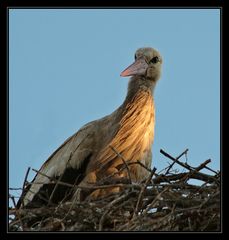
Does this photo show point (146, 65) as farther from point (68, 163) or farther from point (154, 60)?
point (68, 163)

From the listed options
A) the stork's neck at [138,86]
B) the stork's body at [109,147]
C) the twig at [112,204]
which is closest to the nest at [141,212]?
the twig at [112,204]

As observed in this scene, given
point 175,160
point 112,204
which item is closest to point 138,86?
point 175,160

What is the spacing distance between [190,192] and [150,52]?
100 inches

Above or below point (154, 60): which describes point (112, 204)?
below

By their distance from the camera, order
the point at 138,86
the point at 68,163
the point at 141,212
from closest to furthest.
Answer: the point at 141,212
the point at 68,163
the point at 138,86

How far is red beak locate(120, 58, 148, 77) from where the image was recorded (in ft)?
27.6

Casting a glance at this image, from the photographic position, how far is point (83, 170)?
25.8ft

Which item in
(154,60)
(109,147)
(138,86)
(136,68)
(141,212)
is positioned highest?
(154,60)

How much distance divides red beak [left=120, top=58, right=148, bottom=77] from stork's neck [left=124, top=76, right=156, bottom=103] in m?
0.08

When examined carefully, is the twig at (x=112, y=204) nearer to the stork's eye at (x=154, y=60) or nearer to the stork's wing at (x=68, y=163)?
the stork's wing at (x=68, y=163)

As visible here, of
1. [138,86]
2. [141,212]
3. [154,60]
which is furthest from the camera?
[154,60]

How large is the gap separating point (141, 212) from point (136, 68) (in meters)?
2.45

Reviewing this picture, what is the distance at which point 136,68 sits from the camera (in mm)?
8469

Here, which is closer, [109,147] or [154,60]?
[109,147]
